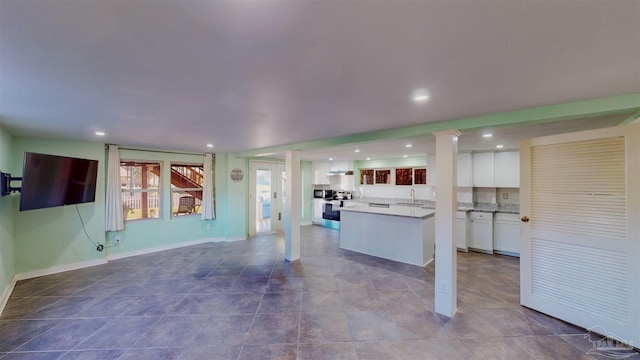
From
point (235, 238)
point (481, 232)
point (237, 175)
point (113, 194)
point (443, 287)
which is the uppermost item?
point (237, 175)

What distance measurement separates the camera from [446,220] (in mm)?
2746

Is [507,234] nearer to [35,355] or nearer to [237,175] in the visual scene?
[237,175]

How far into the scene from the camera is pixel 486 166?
5.14 metres

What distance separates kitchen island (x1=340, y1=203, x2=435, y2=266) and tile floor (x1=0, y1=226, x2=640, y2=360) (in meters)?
0.31

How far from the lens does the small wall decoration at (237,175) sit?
19.9ft

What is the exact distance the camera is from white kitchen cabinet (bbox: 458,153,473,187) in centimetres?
525

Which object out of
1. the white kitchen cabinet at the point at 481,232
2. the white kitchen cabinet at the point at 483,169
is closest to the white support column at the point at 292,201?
the white kitchen cabinet at the point at 481,232

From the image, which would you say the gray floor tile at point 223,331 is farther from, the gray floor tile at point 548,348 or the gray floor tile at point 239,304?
the gray floor tile at point 548,348

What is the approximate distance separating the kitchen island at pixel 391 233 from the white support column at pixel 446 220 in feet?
4.92

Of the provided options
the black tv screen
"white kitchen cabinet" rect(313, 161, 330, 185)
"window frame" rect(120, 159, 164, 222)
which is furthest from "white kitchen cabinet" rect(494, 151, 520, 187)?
the black tv screen

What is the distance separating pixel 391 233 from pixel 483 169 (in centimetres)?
246

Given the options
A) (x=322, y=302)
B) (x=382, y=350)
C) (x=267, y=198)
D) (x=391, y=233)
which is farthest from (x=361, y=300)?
(x=267, y=198)

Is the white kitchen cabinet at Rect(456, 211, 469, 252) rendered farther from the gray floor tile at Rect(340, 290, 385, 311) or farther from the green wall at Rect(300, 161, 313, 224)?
the green wall at Rect(300, 161, 313, 224)

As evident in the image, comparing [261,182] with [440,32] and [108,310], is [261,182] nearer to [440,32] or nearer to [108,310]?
[108,310]
